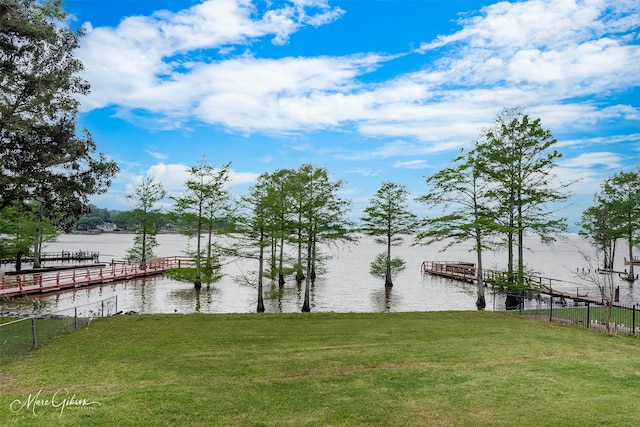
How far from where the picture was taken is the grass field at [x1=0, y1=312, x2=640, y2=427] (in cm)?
778

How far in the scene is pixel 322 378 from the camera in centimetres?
1005

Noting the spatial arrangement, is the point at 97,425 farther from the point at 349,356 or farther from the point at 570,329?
the point at 570,329

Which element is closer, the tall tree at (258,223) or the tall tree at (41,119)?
the tall tree at (41,119)

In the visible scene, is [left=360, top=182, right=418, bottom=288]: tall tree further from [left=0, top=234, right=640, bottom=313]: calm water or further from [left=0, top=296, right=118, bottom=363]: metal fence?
[left=0, top=296, right=118, bottom=363]: metal fence

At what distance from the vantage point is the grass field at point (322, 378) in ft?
25.5

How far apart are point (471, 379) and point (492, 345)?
434 centimetres

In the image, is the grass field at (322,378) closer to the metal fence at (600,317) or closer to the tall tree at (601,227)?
the metal fence at (600,317)

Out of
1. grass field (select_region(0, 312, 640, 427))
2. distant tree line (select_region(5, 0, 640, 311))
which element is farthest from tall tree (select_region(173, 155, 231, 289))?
grass field (select_region(0, 312, 640, 427))

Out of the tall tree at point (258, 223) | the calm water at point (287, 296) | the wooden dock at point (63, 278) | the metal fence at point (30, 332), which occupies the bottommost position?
the calm water at point (287, 296)

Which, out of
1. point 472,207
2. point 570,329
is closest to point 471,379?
point 570,329

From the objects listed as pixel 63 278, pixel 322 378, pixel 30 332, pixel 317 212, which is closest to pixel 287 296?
pixel 317 212

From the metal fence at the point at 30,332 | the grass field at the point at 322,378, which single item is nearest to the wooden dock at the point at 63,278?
the metal fence at the point at 30,332

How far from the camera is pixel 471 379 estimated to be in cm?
1001

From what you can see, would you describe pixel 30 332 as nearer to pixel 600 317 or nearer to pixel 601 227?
pixel 600 317
